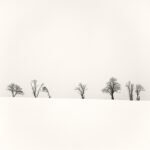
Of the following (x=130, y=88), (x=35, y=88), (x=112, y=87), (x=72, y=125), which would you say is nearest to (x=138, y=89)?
(x=130, y=88)

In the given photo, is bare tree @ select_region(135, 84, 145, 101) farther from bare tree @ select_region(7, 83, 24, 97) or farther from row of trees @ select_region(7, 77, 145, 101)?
bare tree @ select_region(7, 83, 24, 97)

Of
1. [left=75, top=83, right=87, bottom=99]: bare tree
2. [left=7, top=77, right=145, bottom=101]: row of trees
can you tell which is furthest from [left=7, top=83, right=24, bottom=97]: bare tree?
[left=75, top=83, right=87, bottom=99]: bare tree

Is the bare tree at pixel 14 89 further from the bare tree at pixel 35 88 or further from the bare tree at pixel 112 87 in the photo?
the bare tree at pixel 112 87

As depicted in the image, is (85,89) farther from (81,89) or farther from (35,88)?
(35,88)

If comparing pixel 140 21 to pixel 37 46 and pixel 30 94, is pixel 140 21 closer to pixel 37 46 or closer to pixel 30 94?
pixel 37 46

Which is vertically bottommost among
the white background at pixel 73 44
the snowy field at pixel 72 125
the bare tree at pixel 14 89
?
the snowy field at pixel 72 125

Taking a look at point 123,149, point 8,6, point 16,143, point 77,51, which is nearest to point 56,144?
point 16,143

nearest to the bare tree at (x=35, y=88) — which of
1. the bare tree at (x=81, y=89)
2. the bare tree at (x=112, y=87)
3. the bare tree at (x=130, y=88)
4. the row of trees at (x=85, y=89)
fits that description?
the row of trees at (x=85, y=89)
